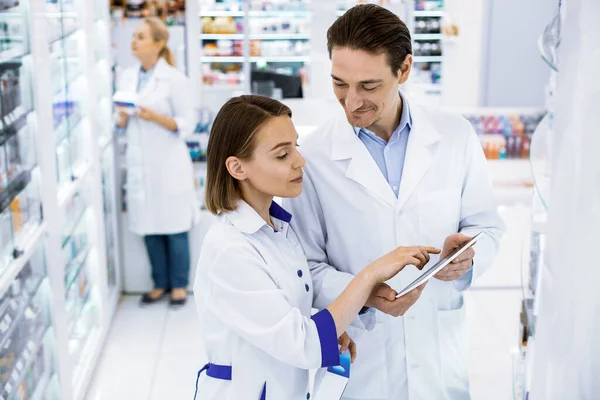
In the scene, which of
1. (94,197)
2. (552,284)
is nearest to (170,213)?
(94,197)

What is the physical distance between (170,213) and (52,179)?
6.52 feet

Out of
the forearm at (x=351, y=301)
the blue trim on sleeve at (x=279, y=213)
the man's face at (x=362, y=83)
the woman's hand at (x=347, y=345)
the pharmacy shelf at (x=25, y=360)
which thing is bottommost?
the pharmacy shelf at (x=25, y=360)

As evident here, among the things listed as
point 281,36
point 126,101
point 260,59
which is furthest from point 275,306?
point 281,36

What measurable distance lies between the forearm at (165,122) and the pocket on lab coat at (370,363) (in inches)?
127

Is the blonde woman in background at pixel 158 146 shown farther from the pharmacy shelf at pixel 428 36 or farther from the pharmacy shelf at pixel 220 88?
the pharmacy shelf at pixel 428 36

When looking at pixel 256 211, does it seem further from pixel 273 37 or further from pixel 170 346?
pixel 273 37

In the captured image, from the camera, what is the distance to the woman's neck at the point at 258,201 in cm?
202

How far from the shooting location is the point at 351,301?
1.89 m

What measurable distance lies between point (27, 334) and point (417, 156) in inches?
73.7

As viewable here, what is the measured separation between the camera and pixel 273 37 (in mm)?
9352

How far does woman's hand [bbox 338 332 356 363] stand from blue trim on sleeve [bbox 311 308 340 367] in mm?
231

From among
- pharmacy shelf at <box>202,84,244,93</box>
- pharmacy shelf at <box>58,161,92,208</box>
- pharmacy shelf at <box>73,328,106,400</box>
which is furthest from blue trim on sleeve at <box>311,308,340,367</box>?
pharmacy shelf at <box>202,84,244,93</box>

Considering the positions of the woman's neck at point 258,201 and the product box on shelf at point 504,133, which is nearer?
the woman's neck at point 258,201

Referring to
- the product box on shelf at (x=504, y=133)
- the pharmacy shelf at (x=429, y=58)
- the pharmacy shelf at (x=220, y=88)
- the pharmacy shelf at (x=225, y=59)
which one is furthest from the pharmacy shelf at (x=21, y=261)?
the pharmacy shelf at (x=429, y=58)
